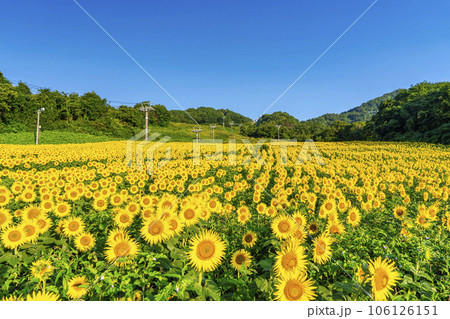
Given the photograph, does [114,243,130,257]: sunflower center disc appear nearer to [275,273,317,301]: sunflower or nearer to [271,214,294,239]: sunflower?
[275,273,317,301]: sunflower

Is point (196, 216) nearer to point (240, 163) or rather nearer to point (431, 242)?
point (431, 242)

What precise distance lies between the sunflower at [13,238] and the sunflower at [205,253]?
6.35ft

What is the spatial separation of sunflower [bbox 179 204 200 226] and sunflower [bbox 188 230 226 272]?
0.40 metres

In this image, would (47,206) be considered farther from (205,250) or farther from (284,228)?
(284,228)

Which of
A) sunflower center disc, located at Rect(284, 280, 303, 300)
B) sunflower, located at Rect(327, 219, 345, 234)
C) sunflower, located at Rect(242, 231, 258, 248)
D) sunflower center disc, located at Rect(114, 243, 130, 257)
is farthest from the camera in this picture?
sunflower, located at Rect(327, 219, 345, 234)

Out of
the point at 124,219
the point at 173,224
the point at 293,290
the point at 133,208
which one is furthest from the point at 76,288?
the point at 133,208

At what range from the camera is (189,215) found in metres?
2.89

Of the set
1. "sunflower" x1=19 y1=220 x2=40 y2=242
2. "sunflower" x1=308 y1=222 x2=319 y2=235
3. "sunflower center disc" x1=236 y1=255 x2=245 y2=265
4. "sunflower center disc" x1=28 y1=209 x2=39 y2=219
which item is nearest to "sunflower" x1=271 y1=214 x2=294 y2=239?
"sunflower" x1=308 y1=222 x2=319 y2=235

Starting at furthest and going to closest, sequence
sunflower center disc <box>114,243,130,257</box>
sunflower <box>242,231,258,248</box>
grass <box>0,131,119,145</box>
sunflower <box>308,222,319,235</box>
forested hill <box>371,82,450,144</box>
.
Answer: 1. grass <box>0,131,119,145</box>
2. forested hill <box>371,82,450,144</box>
3. sunflower <box>242,231,258,248</box>
4. sunflower <box>308,222,319,235</box>
5. sunflower center disc <box>114,243,130,257</box>

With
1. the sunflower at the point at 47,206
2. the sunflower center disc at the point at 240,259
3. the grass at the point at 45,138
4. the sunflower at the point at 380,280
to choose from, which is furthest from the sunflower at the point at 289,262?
the grass at the point at 45,138

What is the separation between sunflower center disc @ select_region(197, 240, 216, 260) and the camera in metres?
2.29

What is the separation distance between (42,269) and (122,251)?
2.50 ft

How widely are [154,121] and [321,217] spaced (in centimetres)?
8148

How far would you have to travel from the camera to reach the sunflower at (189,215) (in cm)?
277
